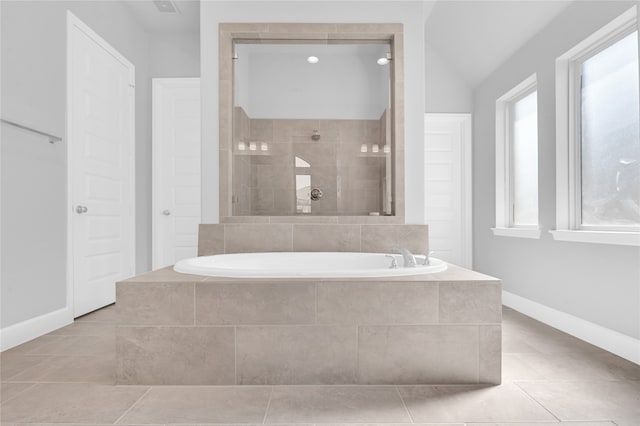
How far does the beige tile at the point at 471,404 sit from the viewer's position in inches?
51.9

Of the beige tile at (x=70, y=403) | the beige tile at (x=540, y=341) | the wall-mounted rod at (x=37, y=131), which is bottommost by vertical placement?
the beige tile at (x=540, y=341)

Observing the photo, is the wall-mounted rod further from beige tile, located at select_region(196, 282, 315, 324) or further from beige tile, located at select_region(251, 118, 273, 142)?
beige tile, located at select_region(196, 282, 315, 324)

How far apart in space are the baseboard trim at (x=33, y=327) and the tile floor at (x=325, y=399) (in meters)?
0.20

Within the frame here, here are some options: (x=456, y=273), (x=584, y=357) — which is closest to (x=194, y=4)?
(x=456, y=273)

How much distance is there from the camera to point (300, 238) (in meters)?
2.65

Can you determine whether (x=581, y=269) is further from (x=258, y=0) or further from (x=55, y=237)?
(x=55, y=237)

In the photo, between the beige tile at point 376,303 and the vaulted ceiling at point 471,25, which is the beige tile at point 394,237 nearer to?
the beige tile at point 376,303

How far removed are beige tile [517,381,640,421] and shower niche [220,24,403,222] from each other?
146cm

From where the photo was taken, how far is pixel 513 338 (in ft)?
7.47

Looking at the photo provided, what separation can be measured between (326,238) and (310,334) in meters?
1.15

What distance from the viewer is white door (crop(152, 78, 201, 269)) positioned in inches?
143

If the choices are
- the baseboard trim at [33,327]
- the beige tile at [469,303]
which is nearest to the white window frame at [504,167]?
the beige tile at [469,303]

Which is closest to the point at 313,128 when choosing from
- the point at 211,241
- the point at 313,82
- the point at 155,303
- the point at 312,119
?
the point at 312,119

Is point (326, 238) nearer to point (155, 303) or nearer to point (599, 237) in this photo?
point (155, 303)
